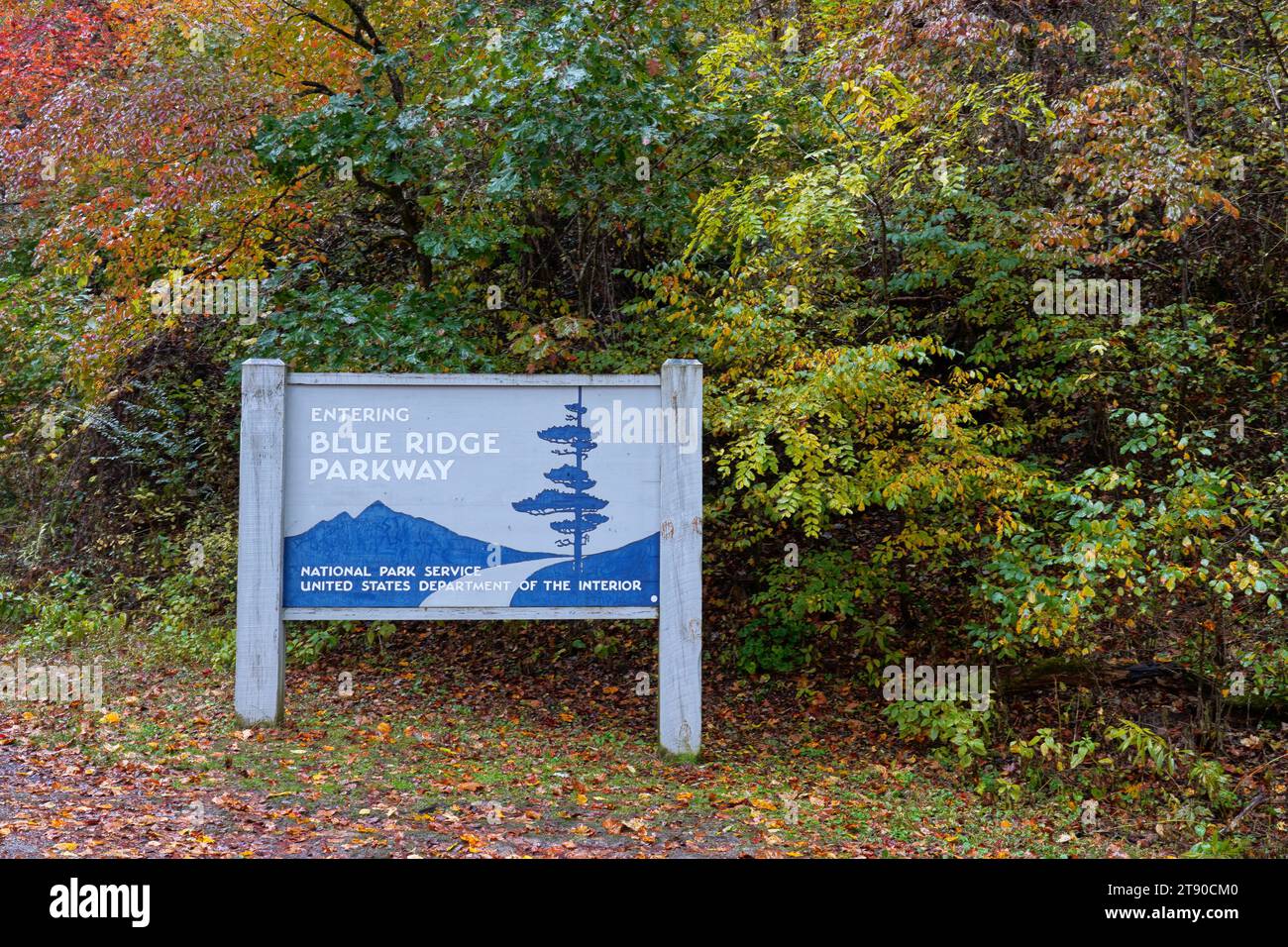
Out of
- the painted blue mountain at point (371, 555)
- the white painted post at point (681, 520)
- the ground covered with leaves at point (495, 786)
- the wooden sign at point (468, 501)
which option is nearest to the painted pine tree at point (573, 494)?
the wooden sign at point (468, 501)

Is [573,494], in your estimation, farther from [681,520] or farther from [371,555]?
[371,555]

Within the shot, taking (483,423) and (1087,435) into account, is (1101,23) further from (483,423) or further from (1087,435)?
(483,423)

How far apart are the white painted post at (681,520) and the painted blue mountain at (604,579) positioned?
94 mm

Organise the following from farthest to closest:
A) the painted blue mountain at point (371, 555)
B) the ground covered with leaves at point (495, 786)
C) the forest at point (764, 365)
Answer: the painted blue mountain at point (371, 555) < the forest at point (764, 365) < the ground covered with leaves at point (495, 786)

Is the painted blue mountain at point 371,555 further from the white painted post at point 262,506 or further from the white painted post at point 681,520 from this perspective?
the white painted post at point 681,520

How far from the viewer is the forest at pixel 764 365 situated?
6723mm

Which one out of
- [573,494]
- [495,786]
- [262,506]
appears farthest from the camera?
[573,494]

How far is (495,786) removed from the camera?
6445mm

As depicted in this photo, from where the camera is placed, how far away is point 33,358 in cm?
1195

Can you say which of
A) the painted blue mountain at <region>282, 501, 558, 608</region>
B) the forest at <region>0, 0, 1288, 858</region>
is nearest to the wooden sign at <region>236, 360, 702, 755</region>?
the painted blue mountain at <region>282, 501, 558, 608</region>

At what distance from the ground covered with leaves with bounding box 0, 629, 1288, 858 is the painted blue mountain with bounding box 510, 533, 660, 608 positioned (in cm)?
110

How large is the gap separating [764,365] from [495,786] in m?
3.93

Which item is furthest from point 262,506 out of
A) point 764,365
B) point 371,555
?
point 764,365

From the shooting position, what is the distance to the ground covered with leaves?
5.40 metres
